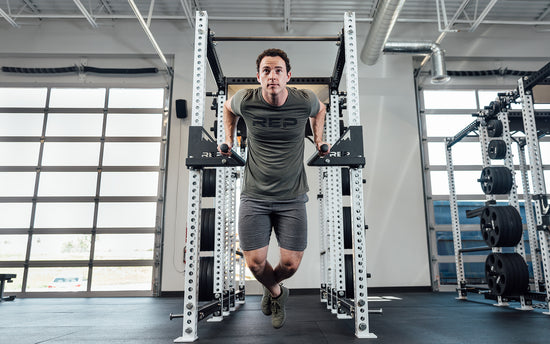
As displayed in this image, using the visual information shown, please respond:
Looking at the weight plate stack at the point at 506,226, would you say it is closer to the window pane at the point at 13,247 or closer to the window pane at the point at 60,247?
the window pane at the point at 60,247

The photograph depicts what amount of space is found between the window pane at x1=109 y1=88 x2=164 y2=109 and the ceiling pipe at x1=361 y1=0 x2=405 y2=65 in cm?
371

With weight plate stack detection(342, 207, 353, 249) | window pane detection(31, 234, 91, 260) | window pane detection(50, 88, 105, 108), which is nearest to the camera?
weight plate stack detection(342, 207, 353, 249)

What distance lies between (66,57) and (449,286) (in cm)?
779

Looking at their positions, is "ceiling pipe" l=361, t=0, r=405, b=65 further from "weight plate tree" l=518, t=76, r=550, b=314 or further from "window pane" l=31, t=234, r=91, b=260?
"window pane" l=31, t=234, r=91, b=260

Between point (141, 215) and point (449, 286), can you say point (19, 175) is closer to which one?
point (141, 215)

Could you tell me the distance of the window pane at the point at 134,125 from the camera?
19.8ft

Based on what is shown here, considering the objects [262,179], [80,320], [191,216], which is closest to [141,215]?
[80,320]

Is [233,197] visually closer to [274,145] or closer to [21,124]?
[274,145]

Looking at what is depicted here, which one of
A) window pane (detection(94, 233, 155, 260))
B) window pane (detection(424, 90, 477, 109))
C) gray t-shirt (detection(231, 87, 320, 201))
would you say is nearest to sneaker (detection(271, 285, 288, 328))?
gray t-shirt (detection(231, 87, 320, 201))

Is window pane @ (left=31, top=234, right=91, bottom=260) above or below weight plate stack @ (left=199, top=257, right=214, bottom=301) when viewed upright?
above

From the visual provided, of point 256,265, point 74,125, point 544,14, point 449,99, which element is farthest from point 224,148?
point 544,14

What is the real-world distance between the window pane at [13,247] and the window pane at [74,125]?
71.2 inches

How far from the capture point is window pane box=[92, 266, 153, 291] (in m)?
5.52

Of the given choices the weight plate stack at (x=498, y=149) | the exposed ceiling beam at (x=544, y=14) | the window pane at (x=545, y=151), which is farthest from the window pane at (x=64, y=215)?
the exposed ceiling beam at (x=544, y=14)
